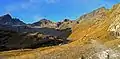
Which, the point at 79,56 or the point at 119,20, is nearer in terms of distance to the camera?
the point at 79,56

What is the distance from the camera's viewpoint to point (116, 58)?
92750 millimetres

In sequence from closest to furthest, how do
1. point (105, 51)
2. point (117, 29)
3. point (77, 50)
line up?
point (105, 51) → point (77, 50) → point (117, 29)

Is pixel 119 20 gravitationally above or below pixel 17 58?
above

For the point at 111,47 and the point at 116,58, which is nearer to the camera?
the point at 116,58

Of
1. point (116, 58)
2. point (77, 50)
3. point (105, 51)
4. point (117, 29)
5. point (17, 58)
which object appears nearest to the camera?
point (116, 58)

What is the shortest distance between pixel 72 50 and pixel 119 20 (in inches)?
2079

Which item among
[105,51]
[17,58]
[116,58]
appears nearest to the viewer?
[116,58]

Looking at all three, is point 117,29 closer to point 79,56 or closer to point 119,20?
point 119,20

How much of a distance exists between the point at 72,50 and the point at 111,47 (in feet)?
43.9

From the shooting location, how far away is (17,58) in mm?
115625

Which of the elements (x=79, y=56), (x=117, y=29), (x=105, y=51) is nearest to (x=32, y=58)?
(x=79, y=56)

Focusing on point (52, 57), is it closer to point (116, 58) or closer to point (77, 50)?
point (77, 50)

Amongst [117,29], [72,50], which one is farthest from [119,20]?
[72,50]

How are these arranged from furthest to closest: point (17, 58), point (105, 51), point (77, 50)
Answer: point (17, 58)
point (77, 50)
point (105, 51)
